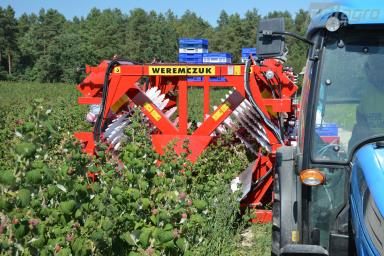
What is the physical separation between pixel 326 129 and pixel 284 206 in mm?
699

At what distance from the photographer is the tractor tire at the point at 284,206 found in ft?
11.7

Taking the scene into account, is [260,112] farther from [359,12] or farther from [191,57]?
[191,57]


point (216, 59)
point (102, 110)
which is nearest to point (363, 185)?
point (102, 110)

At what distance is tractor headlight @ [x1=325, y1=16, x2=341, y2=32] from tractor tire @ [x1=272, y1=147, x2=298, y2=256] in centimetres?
120

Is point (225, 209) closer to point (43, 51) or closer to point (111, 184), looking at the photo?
point (111, 184)

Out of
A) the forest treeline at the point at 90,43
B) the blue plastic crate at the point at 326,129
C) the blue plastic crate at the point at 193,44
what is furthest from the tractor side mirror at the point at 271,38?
the forest treeline at the point at 90,43

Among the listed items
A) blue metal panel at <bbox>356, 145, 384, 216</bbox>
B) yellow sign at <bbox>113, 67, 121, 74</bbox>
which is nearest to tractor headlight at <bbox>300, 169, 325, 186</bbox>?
blue metal panel at <bbox>356, 145, 384, 216</bbox>

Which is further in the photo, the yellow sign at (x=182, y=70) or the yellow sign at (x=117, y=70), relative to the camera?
the yellow sign at (x=117, y=70)

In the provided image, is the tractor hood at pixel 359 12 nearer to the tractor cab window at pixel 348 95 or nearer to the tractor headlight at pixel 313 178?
the tractor cab window at pixel 348 95

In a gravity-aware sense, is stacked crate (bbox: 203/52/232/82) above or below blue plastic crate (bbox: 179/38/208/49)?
below

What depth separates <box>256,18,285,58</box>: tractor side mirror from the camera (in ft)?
10.9

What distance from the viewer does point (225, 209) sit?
4781 millimetres

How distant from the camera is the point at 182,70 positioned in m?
5.85

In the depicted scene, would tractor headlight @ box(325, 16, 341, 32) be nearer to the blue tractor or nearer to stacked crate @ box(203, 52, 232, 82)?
the blue tractor
